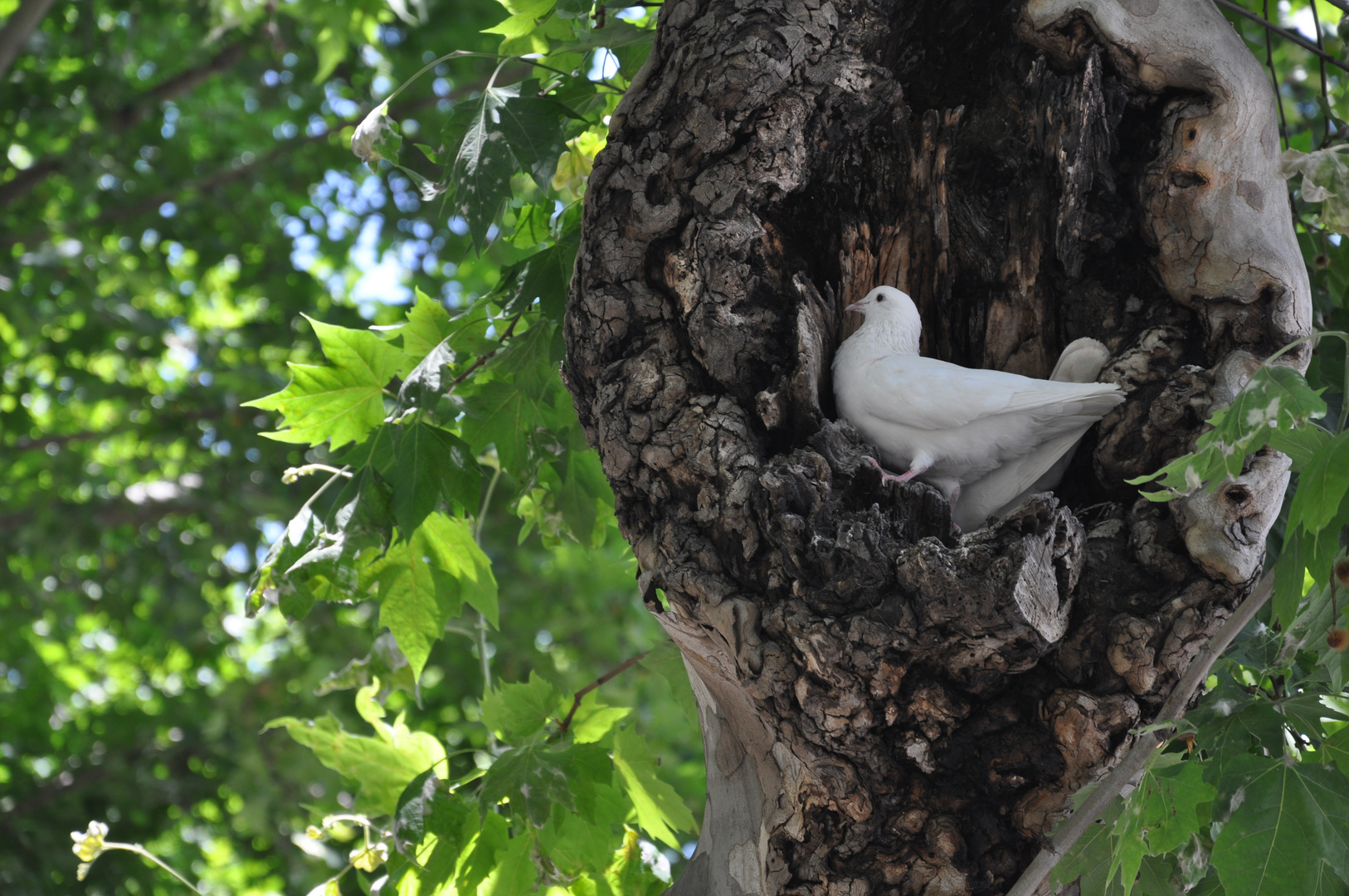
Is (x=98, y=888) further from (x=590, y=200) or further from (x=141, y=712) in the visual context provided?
(x=590, y=200)

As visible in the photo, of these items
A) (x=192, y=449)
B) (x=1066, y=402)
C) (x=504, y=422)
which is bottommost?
(x=192, y=449)

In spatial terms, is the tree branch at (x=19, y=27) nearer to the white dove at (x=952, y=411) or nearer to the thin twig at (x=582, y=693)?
the thin twig at (x=582, y=693)

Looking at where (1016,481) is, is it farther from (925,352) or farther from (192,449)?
(192,449)

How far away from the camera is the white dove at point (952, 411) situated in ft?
5.52

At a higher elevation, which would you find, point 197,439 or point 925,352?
point 925,352

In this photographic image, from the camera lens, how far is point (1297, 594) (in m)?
1.23

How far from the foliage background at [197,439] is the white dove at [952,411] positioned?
7.57 ft

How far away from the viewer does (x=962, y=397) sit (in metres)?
1.72

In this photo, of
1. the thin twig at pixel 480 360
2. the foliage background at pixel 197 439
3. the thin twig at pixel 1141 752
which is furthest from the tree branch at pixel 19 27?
the thin twig at pixel 1141 752

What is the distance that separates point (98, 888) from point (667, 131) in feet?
15.3

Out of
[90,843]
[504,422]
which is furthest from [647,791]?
[90,843]

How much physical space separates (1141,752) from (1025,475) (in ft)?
1.95

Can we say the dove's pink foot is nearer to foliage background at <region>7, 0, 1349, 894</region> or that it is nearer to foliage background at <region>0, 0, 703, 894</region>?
foliage background at <region>7, 0, 1349, 894</region>

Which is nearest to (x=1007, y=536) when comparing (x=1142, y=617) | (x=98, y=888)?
(x=1142, y=617)
